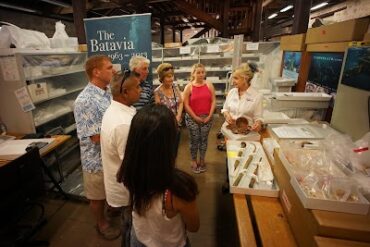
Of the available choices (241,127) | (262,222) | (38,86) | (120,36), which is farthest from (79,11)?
(262,222)

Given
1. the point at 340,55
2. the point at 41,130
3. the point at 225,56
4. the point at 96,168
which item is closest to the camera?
the point at 96,168

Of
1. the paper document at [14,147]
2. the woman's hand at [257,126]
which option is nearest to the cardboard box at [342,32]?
the woman's hand at [257,126]

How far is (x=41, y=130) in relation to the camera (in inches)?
124

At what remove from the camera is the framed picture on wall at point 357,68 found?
1405 millimetres

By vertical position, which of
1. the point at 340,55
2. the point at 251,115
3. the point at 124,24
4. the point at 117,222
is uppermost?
the point at 124,24

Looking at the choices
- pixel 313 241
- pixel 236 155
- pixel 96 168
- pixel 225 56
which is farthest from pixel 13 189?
pixel 225 56

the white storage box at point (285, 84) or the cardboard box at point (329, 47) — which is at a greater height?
the cardboard box at point (329, 47)

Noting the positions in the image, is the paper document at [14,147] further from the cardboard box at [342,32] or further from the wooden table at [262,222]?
the cardboard box at [342,32]

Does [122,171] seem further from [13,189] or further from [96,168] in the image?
[13,189]

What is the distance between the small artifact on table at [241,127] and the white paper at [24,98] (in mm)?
2436

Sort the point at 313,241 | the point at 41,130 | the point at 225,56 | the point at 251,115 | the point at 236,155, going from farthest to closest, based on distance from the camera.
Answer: the point at 225,56 < the point at 41,130 < the point at 251,115 < the point at 236,155 < the point at 313,241

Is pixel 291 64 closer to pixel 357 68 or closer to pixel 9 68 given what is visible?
pixel 357 68

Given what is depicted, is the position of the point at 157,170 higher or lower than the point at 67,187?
higher

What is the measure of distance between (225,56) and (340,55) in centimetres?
390
